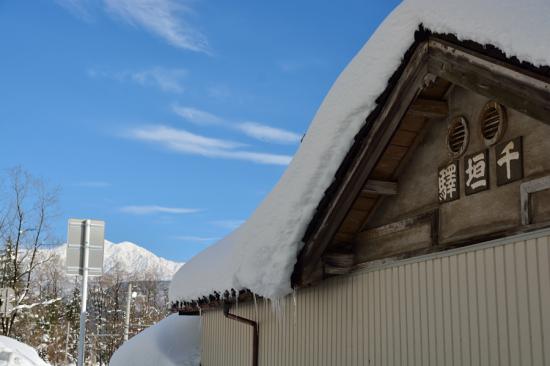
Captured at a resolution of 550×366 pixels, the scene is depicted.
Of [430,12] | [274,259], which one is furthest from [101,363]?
[430,12]

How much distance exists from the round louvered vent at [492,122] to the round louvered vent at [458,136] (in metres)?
0.19

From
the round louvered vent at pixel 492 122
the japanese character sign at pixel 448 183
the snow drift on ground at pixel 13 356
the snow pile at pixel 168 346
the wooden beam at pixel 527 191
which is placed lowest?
the snow drift on ground at pixel 13 356

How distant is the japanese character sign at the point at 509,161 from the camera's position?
171 inches

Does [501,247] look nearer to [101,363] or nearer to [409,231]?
[409,231]

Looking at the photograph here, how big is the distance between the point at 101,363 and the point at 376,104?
4481cm

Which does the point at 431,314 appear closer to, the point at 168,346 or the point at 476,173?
the point at 476,173

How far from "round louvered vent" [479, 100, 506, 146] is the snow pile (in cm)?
916

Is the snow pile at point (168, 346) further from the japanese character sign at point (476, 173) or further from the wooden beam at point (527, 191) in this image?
the wooden beam at point (527, 191)

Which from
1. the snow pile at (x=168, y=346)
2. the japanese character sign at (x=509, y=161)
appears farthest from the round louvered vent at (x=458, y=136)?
the snow pile at (x=168, y=346)

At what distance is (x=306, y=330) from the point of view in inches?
287

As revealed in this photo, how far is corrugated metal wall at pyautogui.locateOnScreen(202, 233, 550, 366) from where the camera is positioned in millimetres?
4152

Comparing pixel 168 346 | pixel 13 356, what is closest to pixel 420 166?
pixel 168 346

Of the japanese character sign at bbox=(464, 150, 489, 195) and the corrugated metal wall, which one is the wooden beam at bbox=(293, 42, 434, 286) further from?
the japanese character sign at bbox=(464, 150, 489, 195)

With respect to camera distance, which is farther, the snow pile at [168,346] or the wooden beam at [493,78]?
the snow pile at [168,346]
